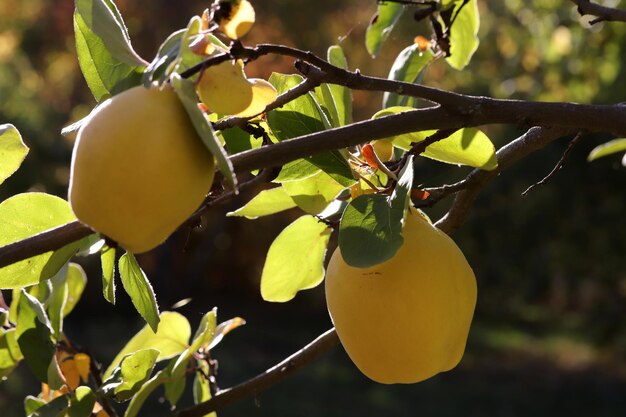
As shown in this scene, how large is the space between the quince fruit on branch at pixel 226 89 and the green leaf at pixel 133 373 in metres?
0.32

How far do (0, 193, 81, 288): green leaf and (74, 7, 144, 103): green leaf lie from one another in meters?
0.09

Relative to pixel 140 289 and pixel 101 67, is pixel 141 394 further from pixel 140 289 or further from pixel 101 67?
pixel 101 67

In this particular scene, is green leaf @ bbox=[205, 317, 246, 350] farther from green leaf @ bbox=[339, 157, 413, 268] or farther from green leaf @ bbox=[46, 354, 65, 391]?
green leaf @ bbox=[339, 157, 413, 268]

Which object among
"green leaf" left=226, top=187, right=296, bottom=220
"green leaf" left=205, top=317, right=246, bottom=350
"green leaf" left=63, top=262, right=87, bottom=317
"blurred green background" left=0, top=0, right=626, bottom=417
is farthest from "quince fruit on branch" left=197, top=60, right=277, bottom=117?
"blurred green background" left=0, top=0, right=626, bottom=417

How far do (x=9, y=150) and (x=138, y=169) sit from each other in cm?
25

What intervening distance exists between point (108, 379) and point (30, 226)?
256mm

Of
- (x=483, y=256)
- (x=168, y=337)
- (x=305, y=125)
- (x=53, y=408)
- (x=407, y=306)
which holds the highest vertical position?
→ (x=305, y=125)

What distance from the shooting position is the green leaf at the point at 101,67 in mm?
598

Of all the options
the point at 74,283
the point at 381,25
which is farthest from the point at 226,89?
the point at 74,283

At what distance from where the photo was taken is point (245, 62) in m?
0.56

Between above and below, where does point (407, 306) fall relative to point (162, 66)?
below

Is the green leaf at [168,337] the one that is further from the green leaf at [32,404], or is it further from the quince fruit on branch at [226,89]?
the quince fruit on branch at [226,89]

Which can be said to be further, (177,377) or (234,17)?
(177,377)

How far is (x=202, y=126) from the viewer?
18.5 inches
